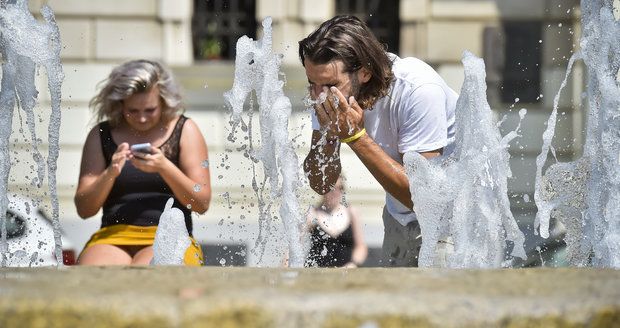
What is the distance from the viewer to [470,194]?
432cm

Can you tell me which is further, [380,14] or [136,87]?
[380,14]

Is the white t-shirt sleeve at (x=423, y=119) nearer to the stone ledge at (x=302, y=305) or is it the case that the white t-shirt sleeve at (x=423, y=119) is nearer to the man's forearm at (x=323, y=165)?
the man's forearm at (x=323, y=165)

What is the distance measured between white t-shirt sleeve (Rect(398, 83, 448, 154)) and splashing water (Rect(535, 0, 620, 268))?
1.57 feet

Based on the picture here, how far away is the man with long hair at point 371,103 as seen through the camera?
13.5ft

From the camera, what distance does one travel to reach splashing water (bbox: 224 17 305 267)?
4.58 metres

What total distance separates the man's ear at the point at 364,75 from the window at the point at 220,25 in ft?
27.8

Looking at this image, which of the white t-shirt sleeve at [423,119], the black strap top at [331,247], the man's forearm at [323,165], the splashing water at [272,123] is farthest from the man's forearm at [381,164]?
the black strap top at [331,247]

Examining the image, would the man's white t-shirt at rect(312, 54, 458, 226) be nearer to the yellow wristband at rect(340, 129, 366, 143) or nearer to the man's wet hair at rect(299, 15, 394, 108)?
the man's wet hair at rect(299, 15, 394, 108)

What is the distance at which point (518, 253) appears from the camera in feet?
14.0

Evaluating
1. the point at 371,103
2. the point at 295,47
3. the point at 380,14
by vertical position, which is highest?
the point at 380,14

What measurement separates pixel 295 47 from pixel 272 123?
7.91 meters

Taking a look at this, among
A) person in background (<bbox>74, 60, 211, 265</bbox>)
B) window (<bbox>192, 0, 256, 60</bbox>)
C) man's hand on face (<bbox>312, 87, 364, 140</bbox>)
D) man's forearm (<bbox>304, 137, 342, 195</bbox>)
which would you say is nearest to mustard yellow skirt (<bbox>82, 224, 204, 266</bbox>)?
person in background (<bbox>74, 60, 211, 265</bbox>)

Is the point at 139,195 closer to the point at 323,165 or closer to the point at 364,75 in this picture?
the point at 323,165

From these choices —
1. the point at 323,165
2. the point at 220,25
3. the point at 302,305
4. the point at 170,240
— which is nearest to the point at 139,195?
the point at 170,240
